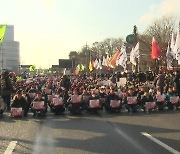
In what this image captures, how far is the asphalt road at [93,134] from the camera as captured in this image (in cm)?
964

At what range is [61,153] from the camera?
911cm

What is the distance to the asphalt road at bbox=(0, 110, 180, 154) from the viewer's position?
9641 mm

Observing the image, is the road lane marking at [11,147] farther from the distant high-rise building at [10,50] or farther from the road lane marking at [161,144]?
the distant high-rise building at [10,50]

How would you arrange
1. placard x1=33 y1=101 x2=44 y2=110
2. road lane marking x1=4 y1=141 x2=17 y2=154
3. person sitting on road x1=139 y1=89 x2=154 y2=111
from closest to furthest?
road lane marking x1=4 y1=141 x2=17 y2=154, placard x1=33 y1=101 x2=44 y2=110, person sitting on road x1=139 y1=89 x2=154 y2=111

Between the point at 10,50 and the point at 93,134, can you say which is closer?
the point at 93,134

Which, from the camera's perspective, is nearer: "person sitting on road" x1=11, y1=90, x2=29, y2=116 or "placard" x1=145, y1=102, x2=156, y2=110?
"person sitting on road" x1=11, y1=90, x2=29, y2=116

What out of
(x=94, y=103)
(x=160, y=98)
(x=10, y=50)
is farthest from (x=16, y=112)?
(x=10, y=50)

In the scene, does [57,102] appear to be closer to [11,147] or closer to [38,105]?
[38,105]

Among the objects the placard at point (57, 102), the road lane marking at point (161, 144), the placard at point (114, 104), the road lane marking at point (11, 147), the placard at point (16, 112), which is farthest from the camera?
the placard at point (114, 104)

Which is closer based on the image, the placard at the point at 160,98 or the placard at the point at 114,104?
the placard at the point at 114,104

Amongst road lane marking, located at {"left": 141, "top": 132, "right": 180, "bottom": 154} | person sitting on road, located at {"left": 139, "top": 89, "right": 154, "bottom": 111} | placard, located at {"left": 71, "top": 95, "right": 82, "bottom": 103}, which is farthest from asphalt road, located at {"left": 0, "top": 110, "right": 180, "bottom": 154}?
person sitting on road, located at {"left": 139, "top": 89, "right": 154, "bottom": 111}

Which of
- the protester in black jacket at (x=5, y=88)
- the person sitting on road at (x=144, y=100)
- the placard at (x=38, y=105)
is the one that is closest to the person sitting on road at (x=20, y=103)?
the placard at (x=38, y=105)

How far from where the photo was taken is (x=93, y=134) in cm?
1213

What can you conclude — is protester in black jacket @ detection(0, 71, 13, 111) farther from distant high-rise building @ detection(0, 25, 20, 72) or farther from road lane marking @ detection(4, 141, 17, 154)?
distant high-rise building @ detection(0, 25, 20, 72)
